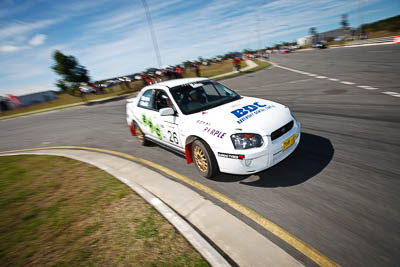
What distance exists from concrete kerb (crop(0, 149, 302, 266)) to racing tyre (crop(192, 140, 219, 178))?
0.43 metres

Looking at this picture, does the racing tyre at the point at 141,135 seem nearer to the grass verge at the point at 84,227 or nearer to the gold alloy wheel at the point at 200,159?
the grass verge at the point at 84,227

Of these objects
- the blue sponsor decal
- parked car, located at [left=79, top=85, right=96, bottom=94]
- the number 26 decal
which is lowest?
→ the number 26 decal

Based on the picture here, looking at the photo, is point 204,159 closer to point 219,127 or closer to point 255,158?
point 219,127

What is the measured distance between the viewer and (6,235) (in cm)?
311

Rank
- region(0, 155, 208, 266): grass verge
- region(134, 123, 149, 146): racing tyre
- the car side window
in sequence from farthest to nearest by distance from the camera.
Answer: region(134, 123, 149, 146): racing tyre, the car side window, region(0, 155, 208, 266): grass verge

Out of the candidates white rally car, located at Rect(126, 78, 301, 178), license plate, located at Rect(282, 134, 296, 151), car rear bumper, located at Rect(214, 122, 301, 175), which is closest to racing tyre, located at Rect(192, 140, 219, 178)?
white rally car, located at Rect(126, 78, 301, 178)

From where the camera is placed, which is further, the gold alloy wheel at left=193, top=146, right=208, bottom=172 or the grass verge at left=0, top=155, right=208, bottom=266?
the gold alloy wheel at left=193, top=146, right=208, bottom=172

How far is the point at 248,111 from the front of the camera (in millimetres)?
3764

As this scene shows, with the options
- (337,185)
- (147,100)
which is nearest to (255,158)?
(337,185)

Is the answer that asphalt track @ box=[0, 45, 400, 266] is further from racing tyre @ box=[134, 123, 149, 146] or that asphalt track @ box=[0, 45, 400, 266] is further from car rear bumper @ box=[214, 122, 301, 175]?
car rear bumper @ box=[214, 122, 301, 175]

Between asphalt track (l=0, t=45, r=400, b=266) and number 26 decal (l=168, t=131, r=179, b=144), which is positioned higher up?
number 26 decal (l=168, t=131, r=179, b=144)

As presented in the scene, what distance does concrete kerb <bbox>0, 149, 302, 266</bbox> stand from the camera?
2.25 m

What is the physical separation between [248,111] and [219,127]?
27.5 inches

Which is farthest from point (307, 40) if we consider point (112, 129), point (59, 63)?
point (112, 129)
